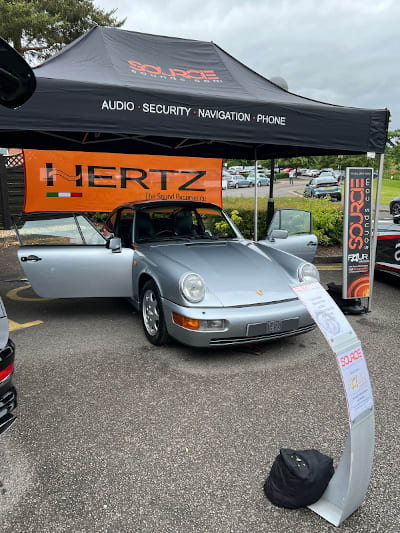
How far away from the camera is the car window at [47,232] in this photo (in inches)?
183

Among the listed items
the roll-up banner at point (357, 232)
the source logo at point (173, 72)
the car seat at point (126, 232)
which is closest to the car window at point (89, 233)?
the car seat at point (126, 232)

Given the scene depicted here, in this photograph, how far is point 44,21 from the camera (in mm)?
15969

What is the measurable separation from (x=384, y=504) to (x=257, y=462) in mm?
689

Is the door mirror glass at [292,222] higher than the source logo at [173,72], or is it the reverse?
the source logo at [173,72]

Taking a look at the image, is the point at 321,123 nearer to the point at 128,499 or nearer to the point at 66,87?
the point at 66,87

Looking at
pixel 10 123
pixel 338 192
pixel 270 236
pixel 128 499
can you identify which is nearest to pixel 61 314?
pixel 10 123

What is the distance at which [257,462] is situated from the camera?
2.46 m

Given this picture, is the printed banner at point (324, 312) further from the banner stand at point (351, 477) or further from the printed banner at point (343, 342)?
the banner stand at point (351, 477)

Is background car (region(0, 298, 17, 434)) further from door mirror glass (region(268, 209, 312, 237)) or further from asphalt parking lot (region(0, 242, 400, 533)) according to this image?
door mirror glass (region(268, 209, 312, 237))

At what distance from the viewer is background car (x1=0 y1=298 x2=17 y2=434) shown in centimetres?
200

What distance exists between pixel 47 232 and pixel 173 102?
2025 mm

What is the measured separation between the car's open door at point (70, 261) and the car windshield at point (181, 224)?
16.0 inches

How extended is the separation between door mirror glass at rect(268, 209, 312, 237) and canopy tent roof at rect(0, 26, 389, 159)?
3.74 ft

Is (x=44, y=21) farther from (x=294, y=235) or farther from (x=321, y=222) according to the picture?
(x=294, y=235)
